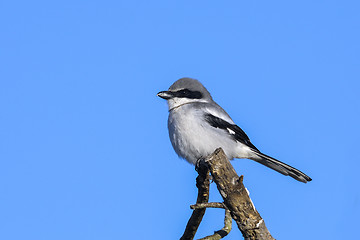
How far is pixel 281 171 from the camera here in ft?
27.9

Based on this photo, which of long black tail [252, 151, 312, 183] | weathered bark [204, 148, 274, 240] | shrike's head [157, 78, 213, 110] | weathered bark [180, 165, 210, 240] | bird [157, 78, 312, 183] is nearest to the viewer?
weathered bark [204, 148, 274, 240]

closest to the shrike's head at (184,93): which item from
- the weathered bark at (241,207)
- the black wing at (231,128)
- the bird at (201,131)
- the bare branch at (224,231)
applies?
the bird at (201,131)

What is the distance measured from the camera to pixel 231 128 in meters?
8.80

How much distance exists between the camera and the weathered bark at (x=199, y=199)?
23.2ft

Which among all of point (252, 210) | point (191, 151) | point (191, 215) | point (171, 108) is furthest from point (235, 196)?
point (171, 108)

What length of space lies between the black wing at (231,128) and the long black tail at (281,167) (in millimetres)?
233

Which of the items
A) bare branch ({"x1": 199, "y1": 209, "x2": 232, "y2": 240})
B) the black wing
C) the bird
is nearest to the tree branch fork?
bare branch ({"x1": 199, "y1": 209, "x2": 232, "y2": 240})

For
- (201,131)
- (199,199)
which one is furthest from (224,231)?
(201,131)

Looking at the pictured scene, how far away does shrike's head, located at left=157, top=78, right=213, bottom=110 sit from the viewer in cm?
906

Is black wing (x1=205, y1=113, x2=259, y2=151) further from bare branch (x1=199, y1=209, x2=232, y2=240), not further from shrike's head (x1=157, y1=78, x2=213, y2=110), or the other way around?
bare branch (x1=199, y1=209, x2=232, y2=240)

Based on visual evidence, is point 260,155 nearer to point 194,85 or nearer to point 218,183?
point 194,85

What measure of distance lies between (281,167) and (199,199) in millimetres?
1719

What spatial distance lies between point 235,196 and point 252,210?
252 millimetres

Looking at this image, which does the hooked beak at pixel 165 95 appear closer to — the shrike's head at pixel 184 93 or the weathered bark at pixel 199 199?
the shrike's head at pixel 184 93
